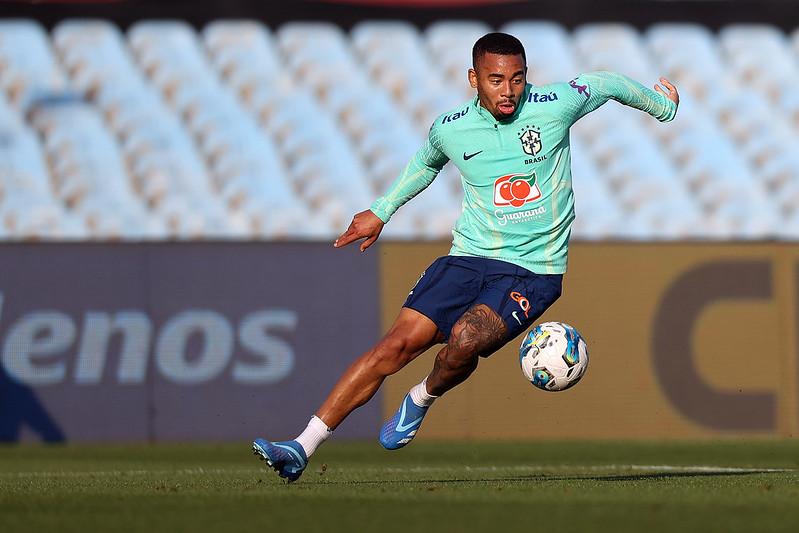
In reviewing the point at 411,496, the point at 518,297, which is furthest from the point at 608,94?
the point at 411,496

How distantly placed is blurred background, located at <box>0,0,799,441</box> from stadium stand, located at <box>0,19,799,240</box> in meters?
0.04

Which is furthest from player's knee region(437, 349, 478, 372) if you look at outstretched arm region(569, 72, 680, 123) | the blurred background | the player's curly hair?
the blurred background

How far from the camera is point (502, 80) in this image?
25.3ft

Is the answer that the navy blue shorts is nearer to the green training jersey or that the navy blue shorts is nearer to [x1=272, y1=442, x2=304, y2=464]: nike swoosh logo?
the green training jersey

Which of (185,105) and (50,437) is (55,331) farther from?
(185,105)

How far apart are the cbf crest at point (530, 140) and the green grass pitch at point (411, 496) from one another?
5.87 ft

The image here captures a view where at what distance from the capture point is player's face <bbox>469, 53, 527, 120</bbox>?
7691 millimetres

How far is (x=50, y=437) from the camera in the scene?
1399 centimetres

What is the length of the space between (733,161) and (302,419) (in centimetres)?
926

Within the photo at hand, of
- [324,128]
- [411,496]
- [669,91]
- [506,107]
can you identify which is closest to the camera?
[411,496]

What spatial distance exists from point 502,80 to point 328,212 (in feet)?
36.3

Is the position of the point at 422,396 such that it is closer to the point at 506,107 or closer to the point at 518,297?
the point at 518,297

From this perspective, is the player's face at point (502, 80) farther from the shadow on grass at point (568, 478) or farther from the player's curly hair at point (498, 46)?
the shadow on grass at point (568, 478)

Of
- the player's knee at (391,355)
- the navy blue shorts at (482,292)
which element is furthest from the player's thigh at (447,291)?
the player's knee at (391,355)
